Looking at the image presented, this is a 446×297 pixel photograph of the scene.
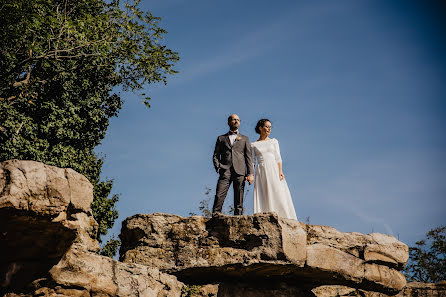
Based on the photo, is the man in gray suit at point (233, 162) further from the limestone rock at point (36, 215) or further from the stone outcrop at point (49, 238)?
the limestone rock at point (36, 215)

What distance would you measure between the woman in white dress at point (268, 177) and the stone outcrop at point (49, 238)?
14.4 ft

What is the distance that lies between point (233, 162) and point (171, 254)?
8.59ft

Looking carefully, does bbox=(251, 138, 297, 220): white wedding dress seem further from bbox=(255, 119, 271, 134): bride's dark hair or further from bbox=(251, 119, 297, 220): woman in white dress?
bbox=(255, 119, 271, 134): bride's dark hair

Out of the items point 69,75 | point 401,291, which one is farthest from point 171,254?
point 69,75

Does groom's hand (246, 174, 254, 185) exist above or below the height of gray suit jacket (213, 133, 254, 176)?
below

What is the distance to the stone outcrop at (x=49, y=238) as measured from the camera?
5730mm

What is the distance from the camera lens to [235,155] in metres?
10.2

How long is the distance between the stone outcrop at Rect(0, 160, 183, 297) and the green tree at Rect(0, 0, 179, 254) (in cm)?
1036

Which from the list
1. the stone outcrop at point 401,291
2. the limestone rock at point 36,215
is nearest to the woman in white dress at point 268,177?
the stone outcrop at point 401,291

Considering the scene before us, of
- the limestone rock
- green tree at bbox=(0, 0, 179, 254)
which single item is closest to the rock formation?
the limestone rock

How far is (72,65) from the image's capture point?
1859cm

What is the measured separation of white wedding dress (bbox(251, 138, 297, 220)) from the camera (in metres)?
10.8

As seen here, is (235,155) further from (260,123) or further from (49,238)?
(49,238)

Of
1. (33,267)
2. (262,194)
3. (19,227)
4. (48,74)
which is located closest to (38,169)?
(19,227)
